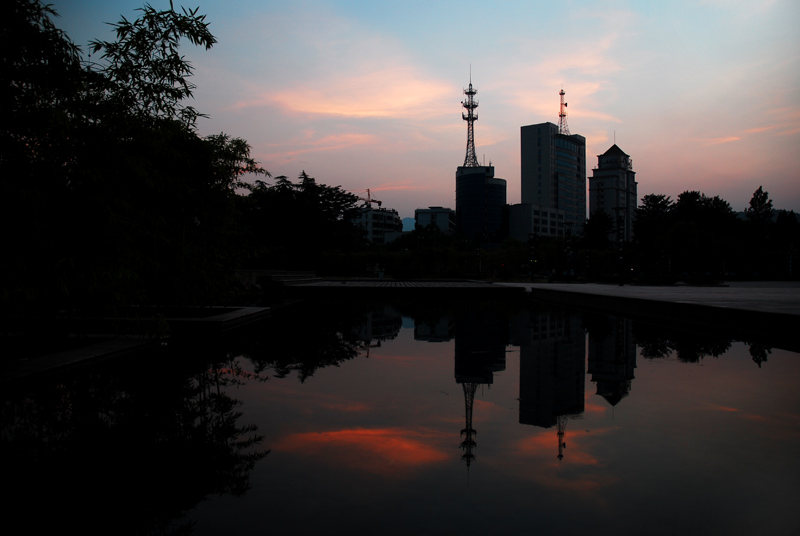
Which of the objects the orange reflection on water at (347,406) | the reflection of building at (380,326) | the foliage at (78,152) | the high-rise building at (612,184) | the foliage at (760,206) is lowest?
the orange reflection on water at (347,406)

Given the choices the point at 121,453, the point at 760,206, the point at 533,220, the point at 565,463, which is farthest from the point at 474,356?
the point at 533,220

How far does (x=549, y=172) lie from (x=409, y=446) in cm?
15841

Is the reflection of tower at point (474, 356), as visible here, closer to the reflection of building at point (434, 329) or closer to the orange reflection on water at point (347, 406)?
the reflection of building at point (434, 329)

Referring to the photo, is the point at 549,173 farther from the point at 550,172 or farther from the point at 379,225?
the point at 379,225

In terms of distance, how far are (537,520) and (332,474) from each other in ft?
5.02

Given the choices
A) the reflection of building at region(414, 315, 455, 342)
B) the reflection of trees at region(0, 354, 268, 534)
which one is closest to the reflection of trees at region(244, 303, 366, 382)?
the reflection of building at region(414, 315, 455, 342)

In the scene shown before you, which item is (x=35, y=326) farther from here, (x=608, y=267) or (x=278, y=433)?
(x=608, y=267)

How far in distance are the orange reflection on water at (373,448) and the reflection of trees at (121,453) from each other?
0.43 metres

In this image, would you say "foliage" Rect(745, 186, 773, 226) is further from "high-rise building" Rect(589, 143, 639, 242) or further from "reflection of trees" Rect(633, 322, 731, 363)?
"reflection of trees" Rect(633, 322, 731, 363)

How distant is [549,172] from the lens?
507 feet

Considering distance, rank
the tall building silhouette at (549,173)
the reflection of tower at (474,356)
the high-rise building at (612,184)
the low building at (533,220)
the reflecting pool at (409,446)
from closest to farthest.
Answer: the reflecting pool at (409,446) → the reflection of tower at (474,356) → the low building at (533,220) → the tall building silhouette at (549,173) → the high-rise building at (612,184)

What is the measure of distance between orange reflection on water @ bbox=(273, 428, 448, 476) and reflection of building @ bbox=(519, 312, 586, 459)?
1.12m

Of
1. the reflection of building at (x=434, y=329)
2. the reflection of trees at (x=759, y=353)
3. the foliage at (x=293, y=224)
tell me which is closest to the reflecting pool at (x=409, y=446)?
the reflection of trees at (x=759, y=353)

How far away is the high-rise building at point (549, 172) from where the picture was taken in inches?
6009
